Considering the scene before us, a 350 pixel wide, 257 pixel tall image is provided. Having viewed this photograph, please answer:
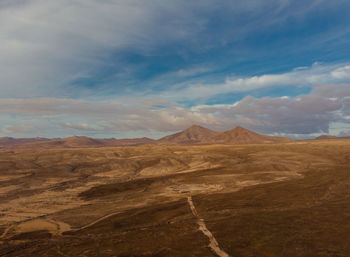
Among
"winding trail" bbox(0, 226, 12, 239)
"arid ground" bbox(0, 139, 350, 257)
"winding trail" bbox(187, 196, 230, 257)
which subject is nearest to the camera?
"winding trail" bbox(187, 196, 230, 257)

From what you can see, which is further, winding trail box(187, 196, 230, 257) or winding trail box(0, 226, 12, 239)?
winding trail box(0, 226, 12, 239)

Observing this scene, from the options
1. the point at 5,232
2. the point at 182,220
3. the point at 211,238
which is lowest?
the point at 5,232

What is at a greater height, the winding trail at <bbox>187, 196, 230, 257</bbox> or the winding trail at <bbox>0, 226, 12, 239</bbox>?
the winding trail at <bbox>187, 196, 230, 257</bbox>

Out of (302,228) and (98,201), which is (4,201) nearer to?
(98,201)

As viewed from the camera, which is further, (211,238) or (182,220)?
(182,220)

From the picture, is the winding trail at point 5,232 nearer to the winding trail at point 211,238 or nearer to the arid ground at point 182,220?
the arid ground at point 182,220

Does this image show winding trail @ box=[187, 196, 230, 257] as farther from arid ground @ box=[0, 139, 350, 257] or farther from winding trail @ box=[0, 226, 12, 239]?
winding trail @ box=[0, 226, 12, 239]

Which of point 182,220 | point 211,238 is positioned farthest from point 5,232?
point 211,238

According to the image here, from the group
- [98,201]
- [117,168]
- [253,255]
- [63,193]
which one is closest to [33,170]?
[117,168]

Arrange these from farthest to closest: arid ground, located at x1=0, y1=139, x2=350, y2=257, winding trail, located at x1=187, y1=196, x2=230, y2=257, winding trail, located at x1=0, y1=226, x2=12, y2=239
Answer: winding trail, located at x1=0, y1=226, x2=12, y2=239
arid ground, located at x1=0, y1=139, x2=350, y2=257
winding trail, located at x1=187, y1=196, x2=230, y2=257

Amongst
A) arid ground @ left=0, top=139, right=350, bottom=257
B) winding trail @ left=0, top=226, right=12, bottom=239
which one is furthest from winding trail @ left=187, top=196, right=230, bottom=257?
winding trail @ left=0, top=226, right=12, bottom=239

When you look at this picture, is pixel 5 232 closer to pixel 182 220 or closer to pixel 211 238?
pixel 182 220
